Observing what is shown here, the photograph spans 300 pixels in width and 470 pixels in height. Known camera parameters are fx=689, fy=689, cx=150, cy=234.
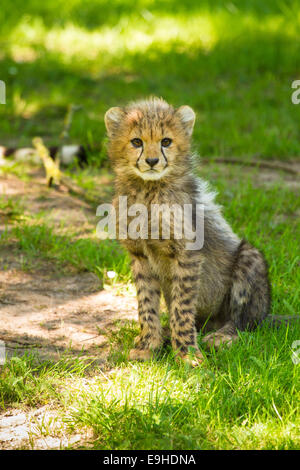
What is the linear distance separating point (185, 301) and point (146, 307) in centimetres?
24

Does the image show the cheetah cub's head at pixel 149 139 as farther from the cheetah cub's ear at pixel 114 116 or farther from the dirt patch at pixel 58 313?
the dirt patch at pixel 58 313

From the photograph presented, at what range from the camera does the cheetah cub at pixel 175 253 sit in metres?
3.40

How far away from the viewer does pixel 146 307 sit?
361cm

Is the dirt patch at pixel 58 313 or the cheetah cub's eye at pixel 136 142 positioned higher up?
the cheetah cub's eye at pixel 136 142

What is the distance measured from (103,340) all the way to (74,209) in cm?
188

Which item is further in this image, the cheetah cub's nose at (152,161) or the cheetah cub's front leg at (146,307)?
the cheetah cub's front leg at (146,307)

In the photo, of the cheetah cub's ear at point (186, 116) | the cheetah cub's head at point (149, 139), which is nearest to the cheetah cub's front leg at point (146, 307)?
the cheetah cub's head at point (149, 139)

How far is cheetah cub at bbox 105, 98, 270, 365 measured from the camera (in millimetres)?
3400

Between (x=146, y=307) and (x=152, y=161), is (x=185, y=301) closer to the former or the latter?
(x=146, y=307)

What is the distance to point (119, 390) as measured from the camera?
10.3 feet

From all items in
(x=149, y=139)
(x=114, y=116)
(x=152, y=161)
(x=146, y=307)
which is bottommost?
(x=146, y=307)

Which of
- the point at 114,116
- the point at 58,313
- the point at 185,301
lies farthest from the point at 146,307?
the point at 114,116

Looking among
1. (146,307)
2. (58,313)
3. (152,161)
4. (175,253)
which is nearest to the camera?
(152,161)
